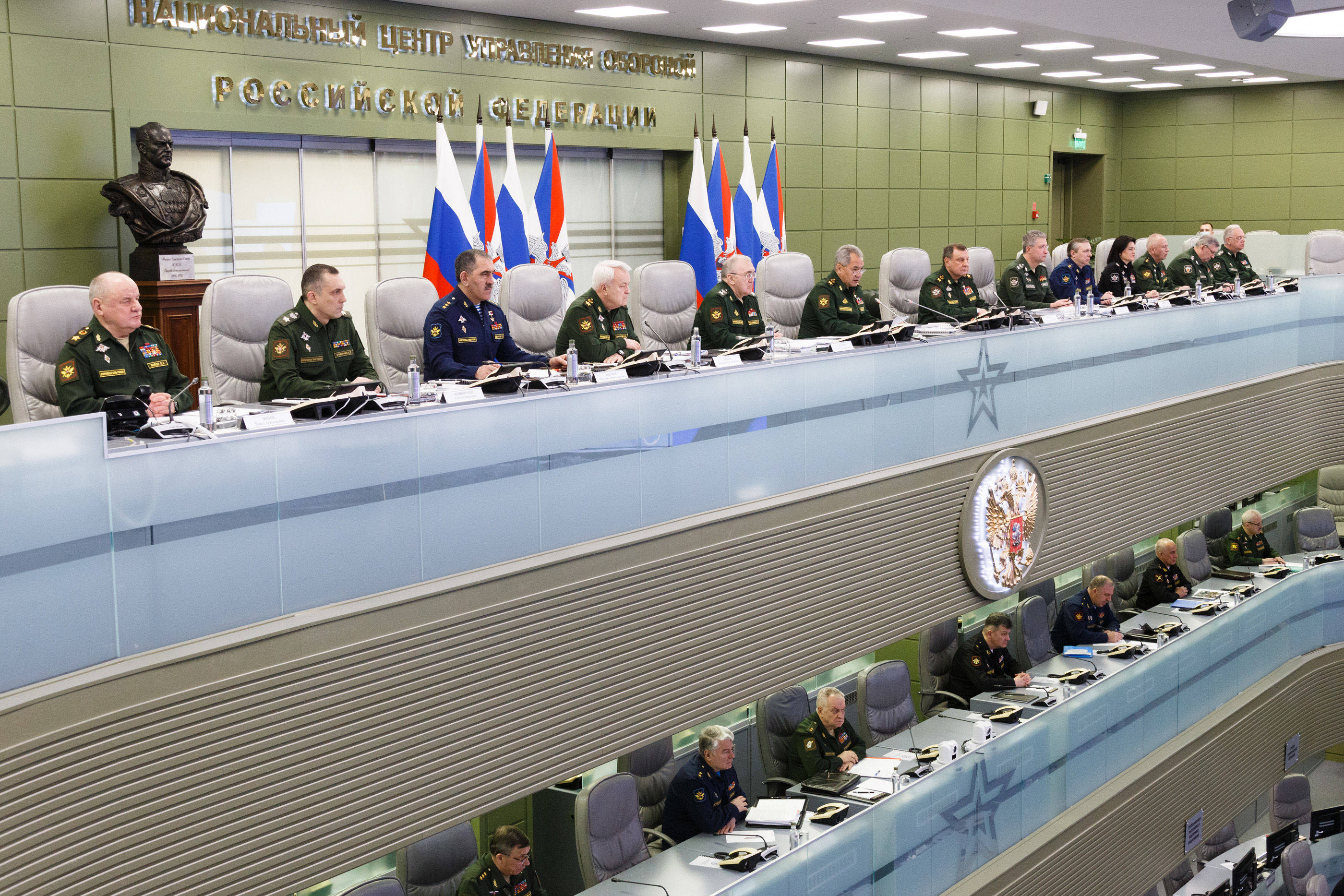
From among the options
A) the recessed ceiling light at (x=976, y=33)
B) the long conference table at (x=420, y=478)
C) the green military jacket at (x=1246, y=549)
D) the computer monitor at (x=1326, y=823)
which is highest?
the recessed ceiling light at (x=976, y=33)

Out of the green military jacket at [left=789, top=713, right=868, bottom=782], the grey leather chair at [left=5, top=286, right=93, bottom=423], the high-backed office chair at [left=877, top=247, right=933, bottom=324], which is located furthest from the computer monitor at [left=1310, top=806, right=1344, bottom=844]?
the grey leather chair at [left=5, top=286, right=93, bottom=423]

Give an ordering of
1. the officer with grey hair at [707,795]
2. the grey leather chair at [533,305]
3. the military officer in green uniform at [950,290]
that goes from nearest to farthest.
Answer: the officer with grey hair at [707,795]
the grey leather chair at [533,305]
the military officer in green uniform at [950,290]

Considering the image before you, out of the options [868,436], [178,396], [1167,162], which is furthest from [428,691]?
[1167,162]

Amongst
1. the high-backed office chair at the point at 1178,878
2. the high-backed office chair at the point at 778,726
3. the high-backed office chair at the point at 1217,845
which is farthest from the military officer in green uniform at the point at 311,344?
the high-backed office chair at the point at 1217,845

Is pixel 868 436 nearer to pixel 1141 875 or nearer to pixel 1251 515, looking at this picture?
pixel 1141 875

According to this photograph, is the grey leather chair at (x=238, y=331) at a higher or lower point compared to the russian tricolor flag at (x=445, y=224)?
lower

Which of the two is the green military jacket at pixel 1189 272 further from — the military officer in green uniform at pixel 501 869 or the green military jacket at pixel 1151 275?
the military officer in green uniform at pixel 501 869

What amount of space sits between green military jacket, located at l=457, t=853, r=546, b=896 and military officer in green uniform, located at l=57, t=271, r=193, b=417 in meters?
2.78

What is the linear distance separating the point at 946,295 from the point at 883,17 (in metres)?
3.01

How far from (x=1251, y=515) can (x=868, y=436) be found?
9227 mm

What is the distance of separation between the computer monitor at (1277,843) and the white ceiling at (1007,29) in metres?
7.26

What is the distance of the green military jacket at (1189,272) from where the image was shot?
39.2 ft

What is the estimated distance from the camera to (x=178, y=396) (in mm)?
5000

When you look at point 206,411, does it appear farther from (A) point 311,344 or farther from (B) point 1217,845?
(B) point 1217,845
